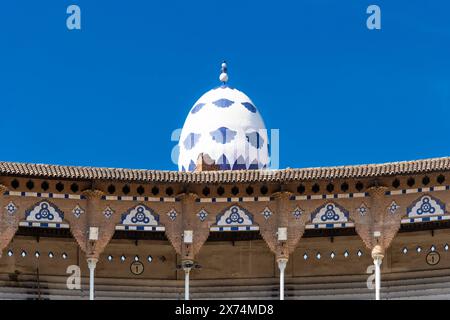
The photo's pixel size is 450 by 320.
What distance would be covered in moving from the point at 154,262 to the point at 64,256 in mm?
2540

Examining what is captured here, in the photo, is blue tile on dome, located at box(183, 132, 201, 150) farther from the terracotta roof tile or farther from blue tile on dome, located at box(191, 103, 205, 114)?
the terracotta roof tile

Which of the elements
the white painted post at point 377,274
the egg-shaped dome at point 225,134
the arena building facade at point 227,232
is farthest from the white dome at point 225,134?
the white painted post at point 377,274

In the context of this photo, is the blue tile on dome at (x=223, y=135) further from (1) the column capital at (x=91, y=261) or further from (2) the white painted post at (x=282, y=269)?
(1) the column capital at (x=91, y=261)

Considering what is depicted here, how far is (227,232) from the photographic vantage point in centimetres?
2962

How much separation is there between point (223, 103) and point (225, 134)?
1.31 m

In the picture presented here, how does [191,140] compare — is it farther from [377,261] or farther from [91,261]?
[377,261]

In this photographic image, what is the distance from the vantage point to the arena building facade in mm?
27859

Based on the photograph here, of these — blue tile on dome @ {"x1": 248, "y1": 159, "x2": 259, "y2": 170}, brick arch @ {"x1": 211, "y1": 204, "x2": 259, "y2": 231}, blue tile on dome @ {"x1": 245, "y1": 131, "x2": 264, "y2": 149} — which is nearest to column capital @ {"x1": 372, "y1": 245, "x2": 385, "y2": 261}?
brick arch @ {"x1": 211, "y1": 204, "x2": 259, "y2": 231}

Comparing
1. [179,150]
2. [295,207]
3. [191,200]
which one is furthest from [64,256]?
[179,150]

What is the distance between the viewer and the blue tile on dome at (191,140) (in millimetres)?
36812

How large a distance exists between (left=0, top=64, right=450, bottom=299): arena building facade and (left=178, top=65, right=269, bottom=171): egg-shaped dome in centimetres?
647

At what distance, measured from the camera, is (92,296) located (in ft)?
90.9

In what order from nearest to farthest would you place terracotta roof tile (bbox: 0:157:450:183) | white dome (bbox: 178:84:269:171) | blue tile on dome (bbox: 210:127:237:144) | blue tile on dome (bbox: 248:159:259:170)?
terracotta roof tile (bbox: 0:157:450:183) < blue tile on dome (bbox: 248:159:259:170) < white dome (bbox: 178:84:269:171) < blue tile on dome (bbox: 210:127:237:144)

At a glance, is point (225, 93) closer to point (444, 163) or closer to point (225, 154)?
point (225, 154)
